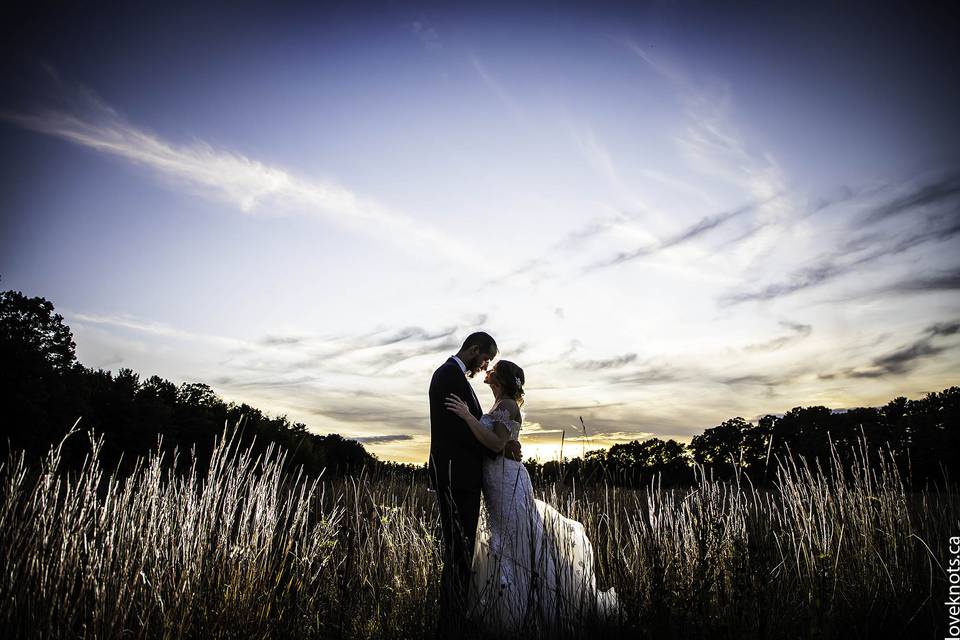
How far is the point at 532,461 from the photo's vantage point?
22.5ft

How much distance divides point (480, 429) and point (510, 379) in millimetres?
721

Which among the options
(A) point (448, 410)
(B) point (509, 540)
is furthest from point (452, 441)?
(B) point (509, 540)

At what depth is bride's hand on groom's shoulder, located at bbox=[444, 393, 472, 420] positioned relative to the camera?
4730 mm

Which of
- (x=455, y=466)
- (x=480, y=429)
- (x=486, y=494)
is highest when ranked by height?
(x=480, y=429)

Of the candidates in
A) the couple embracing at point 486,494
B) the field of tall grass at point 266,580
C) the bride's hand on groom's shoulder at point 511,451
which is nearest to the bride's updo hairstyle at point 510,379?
the couple embracing at point 486,494

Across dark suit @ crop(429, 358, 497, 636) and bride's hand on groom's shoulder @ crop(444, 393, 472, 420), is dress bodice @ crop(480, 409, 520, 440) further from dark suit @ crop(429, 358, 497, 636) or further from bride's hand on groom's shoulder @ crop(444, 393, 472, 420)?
bride's hand on groom's shoulder @ crop(444, 393, 472, 420)

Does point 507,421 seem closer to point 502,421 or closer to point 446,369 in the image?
point 502,421

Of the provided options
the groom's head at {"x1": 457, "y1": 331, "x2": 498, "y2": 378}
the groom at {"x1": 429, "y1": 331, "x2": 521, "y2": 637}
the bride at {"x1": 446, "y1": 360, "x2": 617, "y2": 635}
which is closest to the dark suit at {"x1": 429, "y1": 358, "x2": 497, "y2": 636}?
the groom at {"x1": 429, "y1": 331, "x2": 521, "y2": 637}

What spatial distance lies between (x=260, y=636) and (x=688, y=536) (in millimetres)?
3406

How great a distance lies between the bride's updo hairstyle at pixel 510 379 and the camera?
5.34 m

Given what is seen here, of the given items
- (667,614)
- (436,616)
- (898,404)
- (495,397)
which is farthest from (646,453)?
(898,404)

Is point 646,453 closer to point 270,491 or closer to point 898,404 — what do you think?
point 270,491

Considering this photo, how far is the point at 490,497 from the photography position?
504cm

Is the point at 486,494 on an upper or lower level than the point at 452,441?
lower
